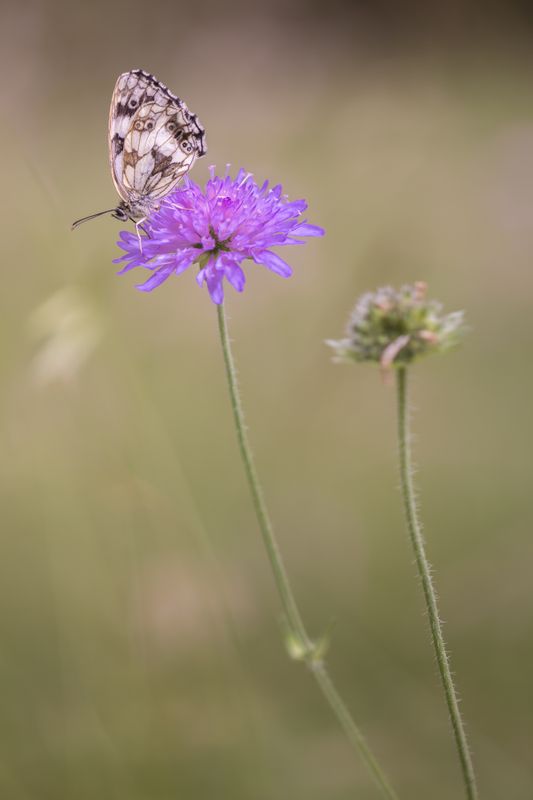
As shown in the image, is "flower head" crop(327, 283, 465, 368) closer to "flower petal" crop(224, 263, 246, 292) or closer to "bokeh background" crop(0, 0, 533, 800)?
"flower petal" crop(224, 263, 246, 292)

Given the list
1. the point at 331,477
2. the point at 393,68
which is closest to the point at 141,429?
the point at 331,477

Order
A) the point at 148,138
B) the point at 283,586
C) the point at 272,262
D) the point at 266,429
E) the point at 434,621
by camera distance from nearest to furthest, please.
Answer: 1. the point at 434,621
2. the point at 283,586
3. the point at 272,262
4. the point at 148,138
5. the point at 266,429

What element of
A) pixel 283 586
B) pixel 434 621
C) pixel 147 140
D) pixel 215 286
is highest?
pixel 147 140

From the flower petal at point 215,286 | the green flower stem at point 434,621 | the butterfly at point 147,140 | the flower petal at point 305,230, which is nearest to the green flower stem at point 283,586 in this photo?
the flower petal at point 215,286

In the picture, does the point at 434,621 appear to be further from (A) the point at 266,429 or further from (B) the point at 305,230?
(A) the point at 266,429

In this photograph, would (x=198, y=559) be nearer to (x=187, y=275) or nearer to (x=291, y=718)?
(x=291, y=718)

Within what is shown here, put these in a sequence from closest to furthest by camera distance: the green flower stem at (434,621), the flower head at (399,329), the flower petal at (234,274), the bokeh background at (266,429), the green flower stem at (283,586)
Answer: the green flower stem at (434,621) → the green flower stem at (283,586) → the flower head at (399,329) → the flower petal at (234,274) → the bokeh background at (266,429)

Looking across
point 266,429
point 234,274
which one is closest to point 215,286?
point 234,274

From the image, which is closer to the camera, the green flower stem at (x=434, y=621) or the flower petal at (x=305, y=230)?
the green flower stem at (x=434, y=621)

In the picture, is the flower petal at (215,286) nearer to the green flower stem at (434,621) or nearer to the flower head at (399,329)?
the flower head at (399,329)
